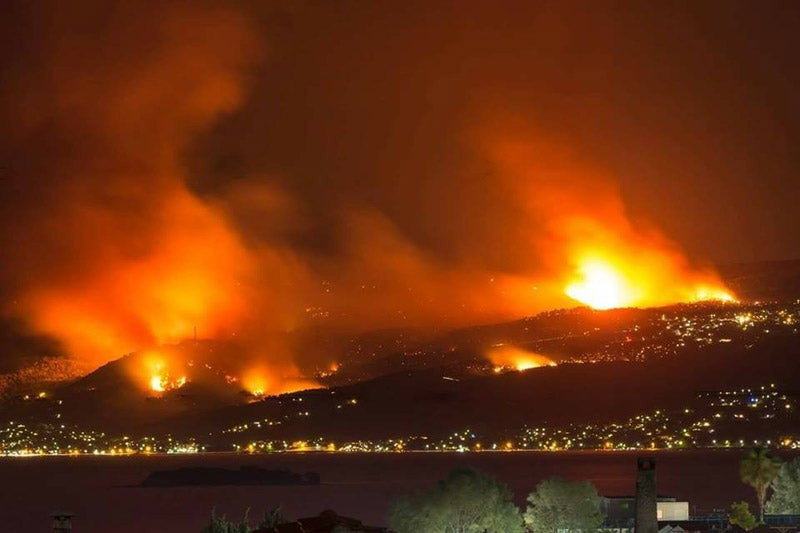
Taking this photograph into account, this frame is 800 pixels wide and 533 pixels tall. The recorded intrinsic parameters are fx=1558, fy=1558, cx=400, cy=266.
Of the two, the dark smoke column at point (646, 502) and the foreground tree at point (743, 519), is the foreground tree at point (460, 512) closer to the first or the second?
the foreground tree at point (743, 519)

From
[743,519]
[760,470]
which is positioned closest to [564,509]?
[743,519]

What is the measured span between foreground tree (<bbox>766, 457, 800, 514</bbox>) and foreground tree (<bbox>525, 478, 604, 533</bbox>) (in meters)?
13.3

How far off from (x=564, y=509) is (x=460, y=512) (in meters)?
4.99

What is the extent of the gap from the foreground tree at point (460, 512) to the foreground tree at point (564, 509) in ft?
7.23

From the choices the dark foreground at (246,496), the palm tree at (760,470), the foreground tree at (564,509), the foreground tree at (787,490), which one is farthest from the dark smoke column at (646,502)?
the dark foreground at (246,496)

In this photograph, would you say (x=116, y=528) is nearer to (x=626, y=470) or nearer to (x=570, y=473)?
(x=570, y=473)

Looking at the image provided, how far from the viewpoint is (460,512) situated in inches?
2665

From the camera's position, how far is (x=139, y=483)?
19600 centimetres

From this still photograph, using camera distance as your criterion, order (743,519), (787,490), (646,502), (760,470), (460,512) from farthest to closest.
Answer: (760,470) → (787,490) → (743,519) → (460,512) → (646,502)

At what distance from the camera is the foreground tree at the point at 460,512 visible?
67.4 m

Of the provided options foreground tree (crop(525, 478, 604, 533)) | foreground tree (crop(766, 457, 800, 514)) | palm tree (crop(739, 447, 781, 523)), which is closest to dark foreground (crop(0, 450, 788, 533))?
palm tree (crop(739, 447, 781, 523))

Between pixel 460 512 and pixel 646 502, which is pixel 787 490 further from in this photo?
pixel 646 502

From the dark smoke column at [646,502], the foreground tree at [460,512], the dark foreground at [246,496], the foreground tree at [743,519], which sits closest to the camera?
the dark smoke column at [646,502]

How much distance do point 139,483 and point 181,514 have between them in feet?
215
